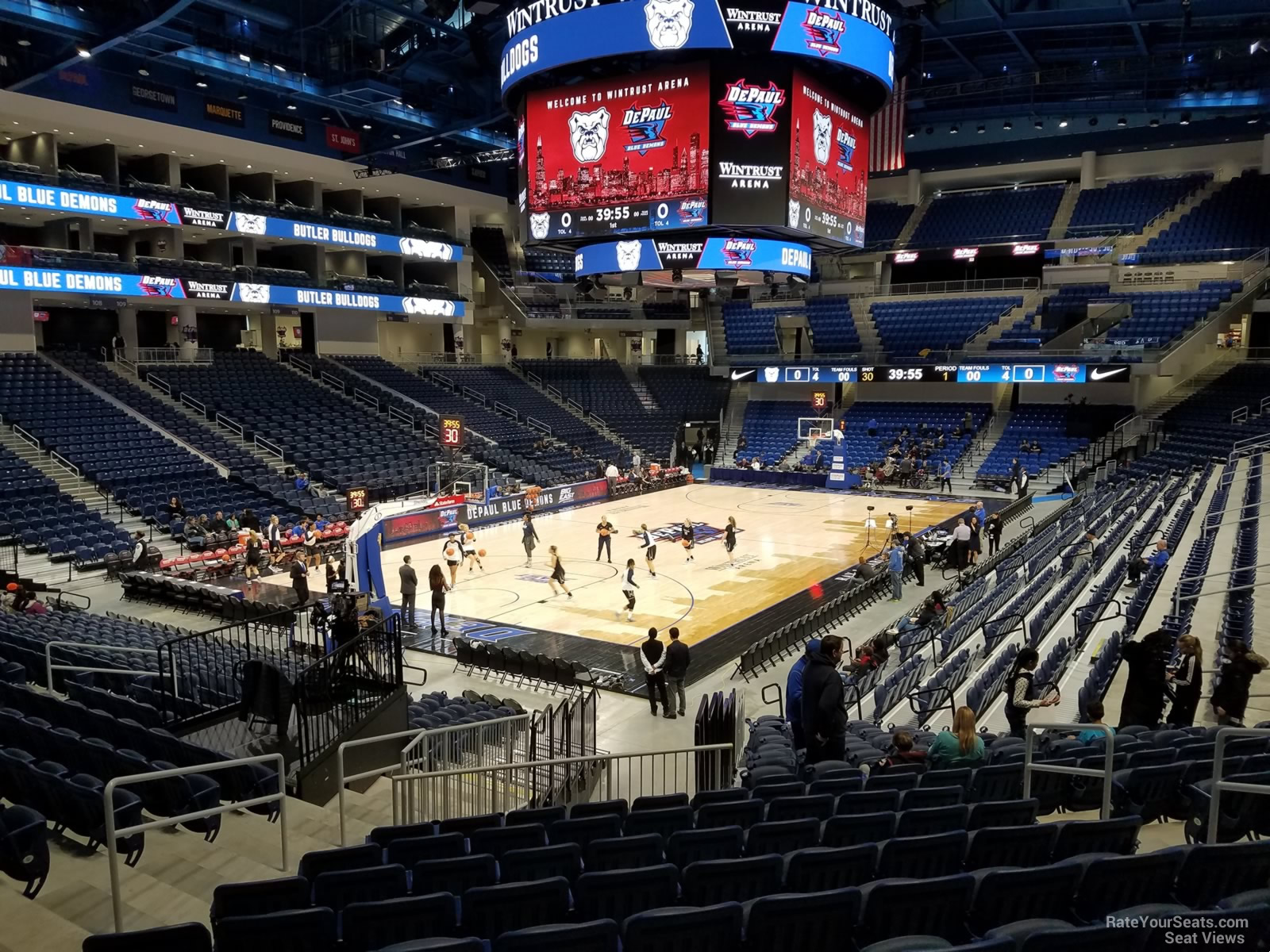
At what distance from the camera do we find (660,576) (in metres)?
21.8

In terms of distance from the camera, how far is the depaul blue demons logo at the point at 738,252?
75.0 ft

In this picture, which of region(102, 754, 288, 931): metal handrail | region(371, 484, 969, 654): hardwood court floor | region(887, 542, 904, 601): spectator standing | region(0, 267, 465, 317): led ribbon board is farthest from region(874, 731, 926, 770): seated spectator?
region(0, 267, 465, 317): led ribbon board

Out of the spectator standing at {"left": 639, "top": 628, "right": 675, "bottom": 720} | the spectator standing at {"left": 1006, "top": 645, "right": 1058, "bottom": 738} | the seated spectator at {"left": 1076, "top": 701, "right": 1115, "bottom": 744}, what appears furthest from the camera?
the spectator standing at {"left": 639, "top": 628, "right": 675, "bottom": 720}

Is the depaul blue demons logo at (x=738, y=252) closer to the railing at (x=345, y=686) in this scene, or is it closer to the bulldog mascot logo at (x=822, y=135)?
the bulldog mascot logo at (x=822, y=135)

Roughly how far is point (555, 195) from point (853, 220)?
28.0 feet

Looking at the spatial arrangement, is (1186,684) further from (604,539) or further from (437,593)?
(604,539)

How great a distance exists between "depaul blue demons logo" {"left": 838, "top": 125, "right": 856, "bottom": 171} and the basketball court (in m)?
10.4

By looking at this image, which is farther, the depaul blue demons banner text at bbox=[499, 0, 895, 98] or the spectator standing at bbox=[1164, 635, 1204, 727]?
the depaul blue demons banner text at bbox=[499, 0, 895, 98]

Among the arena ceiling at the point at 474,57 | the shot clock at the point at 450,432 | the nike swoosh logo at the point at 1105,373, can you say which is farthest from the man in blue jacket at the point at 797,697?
the nike swoosh logo at the point at 1105,373

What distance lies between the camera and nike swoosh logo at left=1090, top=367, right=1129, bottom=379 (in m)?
33.5

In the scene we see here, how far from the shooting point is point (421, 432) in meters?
34.8

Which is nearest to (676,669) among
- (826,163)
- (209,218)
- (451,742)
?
(451,742)

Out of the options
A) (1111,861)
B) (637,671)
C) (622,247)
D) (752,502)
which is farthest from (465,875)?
(752,502)

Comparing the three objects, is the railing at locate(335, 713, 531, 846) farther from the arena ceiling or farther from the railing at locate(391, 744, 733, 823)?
the arena ceiling
